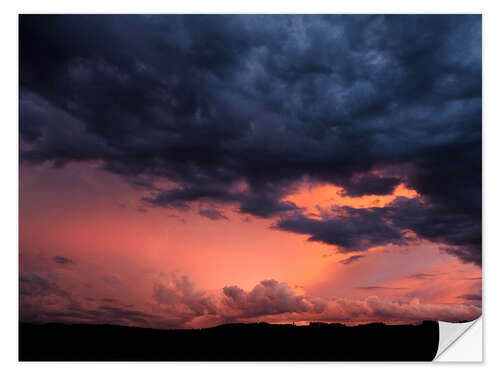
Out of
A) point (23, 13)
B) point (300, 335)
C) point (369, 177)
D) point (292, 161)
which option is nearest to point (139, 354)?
point (300, 335)

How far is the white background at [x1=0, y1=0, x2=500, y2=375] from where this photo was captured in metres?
7.20

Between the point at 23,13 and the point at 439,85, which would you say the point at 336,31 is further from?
the point at 23,13

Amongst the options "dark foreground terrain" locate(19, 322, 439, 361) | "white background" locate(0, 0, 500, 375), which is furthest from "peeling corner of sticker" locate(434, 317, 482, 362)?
"white background" locate(0, 0, 500, 375)

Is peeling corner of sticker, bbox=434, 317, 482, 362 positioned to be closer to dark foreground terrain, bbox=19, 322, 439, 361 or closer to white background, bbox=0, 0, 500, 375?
Answer: dark foreground terrain, bbox=19, 322, 439, 361

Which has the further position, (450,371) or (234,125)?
(234,125)

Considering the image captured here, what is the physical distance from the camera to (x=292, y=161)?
302 inches

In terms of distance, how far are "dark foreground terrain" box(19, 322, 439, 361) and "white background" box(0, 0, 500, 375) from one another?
0.39 ft

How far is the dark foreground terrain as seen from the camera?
7227 millimetres

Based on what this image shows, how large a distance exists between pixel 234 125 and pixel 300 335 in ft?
11.2

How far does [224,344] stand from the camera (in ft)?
23.9
